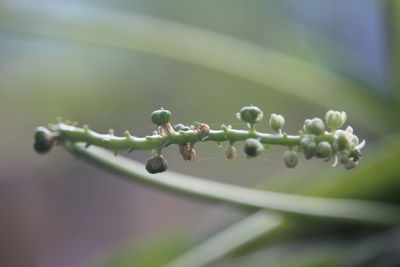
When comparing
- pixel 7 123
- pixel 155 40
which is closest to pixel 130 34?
pixel 155 40


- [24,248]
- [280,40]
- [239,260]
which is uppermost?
[280,40]

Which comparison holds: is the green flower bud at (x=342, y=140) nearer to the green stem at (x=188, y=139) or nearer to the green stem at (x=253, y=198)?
the green stem at (x=188, y=139)

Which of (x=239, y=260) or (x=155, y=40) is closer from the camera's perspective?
(x=239, y=260)

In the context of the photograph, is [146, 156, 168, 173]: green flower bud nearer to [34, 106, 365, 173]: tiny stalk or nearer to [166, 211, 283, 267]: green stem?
[34, 106, 365, 173]: tiny stalk

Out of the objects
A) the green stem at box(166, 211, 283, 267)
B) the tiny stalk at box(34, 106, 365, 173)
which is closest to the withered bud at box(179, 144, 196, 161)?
the tiny stalk at box(34, 106, 365, 173)

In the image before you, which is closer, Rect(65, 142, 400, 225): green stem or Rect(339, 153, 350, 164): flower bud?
Rect(339, 153, 350, 164): flower bud

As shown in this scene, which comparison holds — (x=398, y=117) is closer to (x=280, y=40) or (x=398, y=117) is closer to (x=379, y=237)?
(x=379, y=237)
